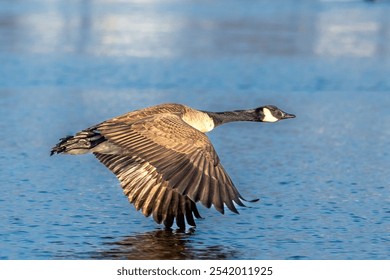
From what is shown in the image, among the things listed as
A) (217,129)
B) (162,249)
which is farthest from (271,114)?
(217,129)

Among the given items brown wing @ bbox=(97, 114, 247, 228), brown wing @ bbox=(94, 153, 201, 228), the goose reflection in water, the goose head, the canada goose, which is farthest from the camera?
the goose head

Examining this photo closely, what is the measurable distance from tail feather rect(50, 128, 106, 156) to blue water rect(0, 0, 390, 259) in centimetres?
70

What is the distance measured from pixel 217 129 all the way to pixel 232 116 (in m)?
3.70

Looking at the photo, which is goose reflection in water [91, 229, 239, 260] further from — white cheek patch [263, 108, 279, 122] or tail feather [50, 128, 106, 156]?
white cheek patch [263, 108, 279, 122]

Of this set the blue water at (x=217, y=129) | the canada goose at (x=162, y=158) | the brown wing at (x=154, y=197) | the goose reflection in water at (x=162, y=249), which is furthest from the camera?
the brown wing at (x=154, y=197)

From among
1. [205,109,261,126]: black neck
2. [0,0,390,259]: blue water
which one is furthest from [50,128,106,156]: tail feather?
[205,109,261,126]: black neck

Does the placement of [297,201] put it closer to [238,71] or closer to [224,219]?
[224,219]

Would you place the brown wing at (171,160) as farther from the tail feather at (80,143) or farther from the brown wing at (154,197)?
the tail feather at (80,143)

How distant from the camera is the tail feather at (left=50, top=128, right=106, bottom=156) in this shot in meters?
8.30

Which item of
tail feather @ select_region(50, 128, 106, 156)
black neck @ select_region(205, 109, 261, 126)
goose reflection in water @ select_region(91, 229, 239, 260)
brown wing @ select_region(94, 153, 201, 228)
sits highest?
black neck @ select_region(205, 109, 261, 126)

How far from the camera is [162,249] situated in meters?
7.83

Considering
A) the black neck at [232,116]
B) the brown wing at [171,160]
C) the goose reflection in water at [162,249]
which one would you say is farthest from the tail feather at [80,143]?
the black neck at [232,116]

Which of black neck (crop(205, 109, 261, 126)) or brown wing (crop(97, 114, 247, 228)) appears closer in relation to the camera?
brown wing (crop(97, 114, 247, 228))

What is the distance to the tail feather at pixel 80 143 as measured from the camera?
27.2ft
